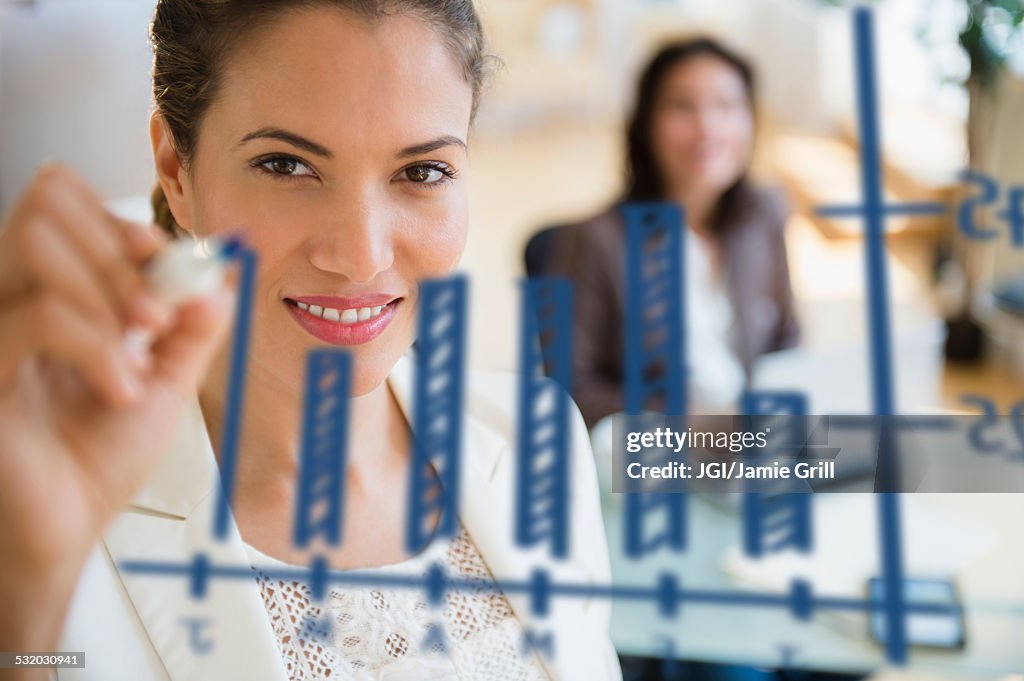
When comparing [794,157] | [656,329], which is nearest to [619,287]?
[656,329]

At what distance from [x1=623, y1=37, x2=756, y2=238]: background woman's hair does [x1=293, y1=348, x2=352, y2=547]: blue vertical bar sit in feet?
3.26

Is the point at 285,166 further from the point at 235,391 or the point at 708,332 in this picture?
the point at 708,332

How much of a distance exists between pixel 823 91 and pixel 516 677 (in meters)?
3.66

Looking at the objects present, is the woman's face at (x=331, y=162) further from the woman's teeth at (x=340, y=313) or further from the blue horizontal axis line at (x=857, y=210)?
the blue horizontal axis line at (x=857, y=210)

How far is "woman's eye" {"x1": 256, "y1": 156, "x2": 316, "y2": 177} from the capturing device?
0.57 metres

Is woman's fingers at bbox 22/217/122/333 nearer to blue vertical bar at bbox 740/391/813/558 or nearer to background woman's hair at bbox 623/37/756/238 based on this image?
blue vertical bar at bbox 740/391/813/558

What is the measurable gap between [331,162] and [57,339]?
0.22 m

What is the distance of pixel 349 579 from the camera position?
2.16ft

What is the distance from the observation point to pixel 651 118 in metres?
1.56

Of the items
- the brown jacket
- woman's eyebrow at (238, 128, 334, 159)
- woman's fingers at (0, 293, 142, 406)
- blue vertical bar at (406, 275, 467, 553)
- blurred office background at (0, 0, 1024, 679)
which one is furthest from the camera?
the brown jacket

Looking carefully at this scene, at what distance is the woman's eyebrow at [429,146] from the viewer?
571mm

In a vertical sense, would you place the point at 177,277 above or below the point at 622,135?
below

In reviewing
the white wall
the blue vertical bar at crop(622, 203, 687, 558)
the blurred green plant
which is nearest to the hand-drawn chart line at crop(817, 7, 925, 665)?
the blue vertical bar at crop(622, 203, 687, 558)

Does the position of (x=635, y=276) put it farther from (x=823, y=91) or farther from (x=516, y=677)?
(x=823, y=91)
